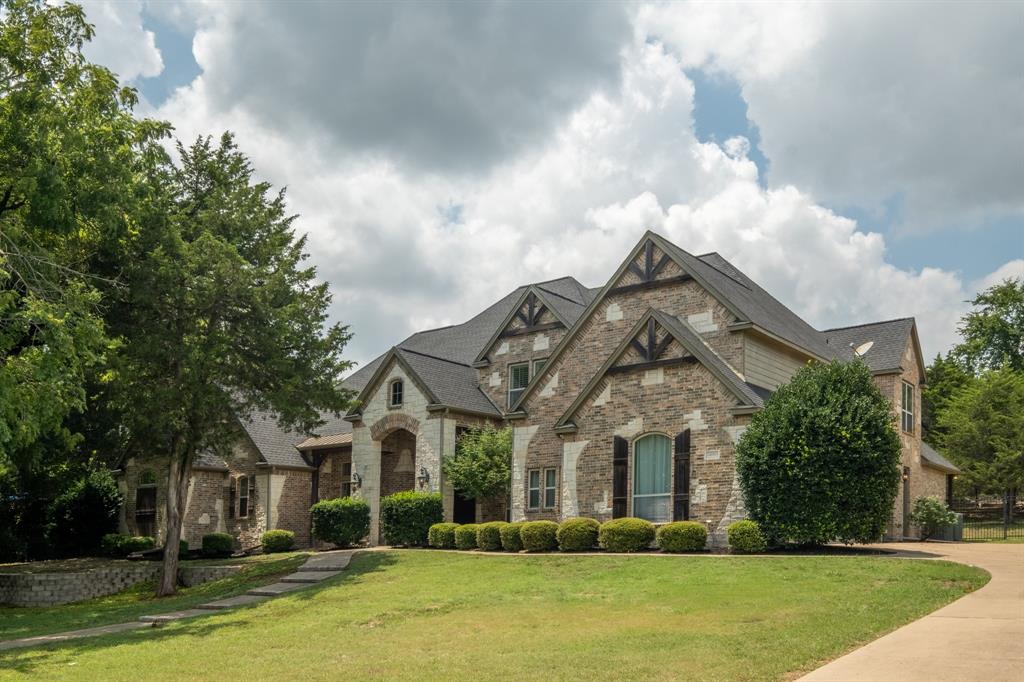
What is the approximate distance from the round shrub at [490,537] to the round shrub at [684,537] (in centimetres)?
515

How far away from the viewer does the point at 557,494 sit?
97.6 ft

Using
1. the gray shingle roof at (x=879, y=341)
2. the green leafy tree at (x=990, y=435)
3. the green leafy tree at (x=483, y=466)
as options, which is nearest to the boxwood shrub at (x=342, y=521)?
the green leafy tree at (x=483, y=466)

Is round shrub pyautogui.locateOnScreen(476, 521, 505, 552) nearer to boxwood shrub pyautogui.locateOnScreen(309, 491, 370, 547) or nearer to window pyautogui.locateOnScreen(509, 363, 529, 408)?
boxwood shrub pyautogui.locateOnScreen(309, 491, 370, 547)

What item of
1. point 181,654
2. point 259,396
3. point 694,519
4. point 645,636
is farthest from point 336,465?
point 645,636

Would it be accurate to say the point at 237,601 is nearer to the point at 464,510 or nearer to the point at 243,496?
the point at 464,510

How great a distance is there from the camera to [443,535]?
29.5m

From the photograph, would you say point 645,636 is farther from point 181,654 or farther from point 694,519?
point 694,519

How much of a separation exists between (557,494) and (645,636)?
15.8 m

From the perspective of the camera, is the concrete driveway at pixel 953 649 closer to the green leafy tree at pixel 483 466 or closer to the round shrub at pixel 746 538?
the round shrub at pixel 746 538

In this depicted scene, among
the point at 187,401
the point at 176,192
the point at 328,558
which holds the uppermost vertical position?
the point at 176,192

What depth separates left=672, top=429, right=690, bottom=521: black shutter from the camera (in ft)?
84.2

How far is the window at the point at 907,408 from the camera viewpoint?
33094mm

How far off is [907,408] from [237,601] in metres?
23.3

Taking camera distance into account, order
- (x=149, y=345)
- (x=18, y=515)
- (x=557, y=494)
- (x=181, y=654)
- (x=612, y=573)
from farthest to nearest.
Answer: (x=18, y=515) < (x=557, y=494) < (x=149, y=345) < (x=612, y=573) < (x=181, y=654)
